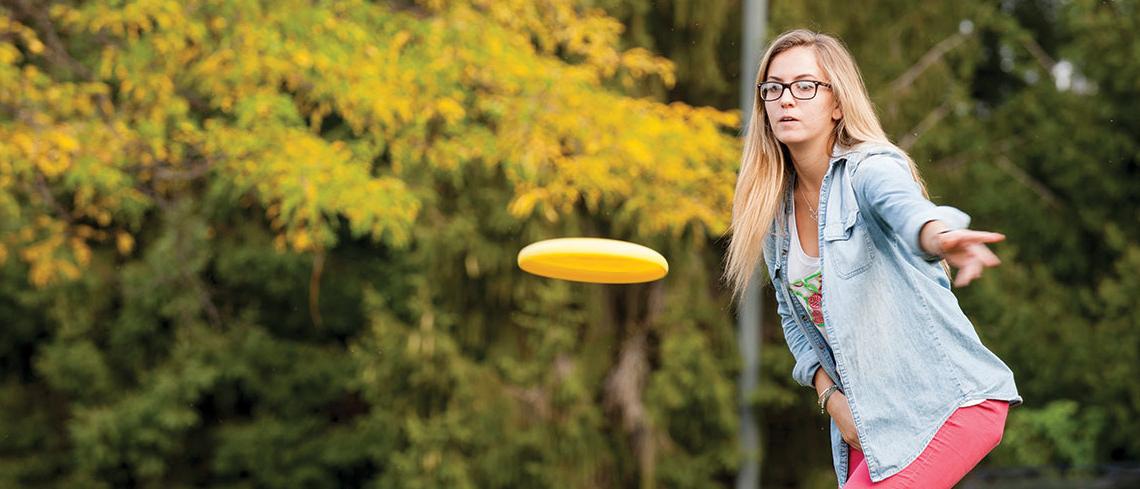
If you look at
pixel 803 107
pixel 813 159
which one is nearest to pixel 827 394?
pixel 813 159

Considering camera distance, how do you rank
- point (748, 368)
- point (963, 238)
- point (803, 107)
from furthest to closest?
1. point (748, 368)
2. point (803, 107)
3. point (963, 238)

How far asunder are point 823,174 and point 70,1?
729 cm

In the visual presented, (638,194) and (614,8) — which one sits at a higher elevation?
(614,8)

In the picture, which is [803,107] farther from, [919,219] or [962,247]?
[962,247]

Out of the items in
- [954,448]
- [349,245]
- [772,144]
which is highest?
[772,144]

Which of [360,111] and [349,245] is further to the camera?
[349,245]

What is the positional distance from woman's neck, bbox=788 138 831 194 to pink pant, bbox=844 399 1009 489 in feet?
1.68

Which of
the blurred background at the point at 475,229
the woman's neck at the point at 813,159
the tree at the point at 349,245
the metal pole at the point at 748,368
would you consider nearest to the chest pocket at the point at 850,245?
the woman's neck at the point at 813,159

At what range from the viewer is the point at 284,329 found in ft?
58.5

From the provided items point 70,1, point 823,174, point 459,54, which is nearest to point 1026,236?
point 459,54

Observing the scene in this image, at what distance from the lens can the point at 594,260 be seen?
3.96 metres

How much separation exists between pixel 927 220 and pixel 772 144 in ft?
2.11

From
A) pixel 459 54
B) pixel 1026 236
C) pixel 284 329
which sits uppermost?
pixel 459 54

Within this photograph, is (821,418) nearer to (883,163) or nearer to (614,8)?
(614,8)
